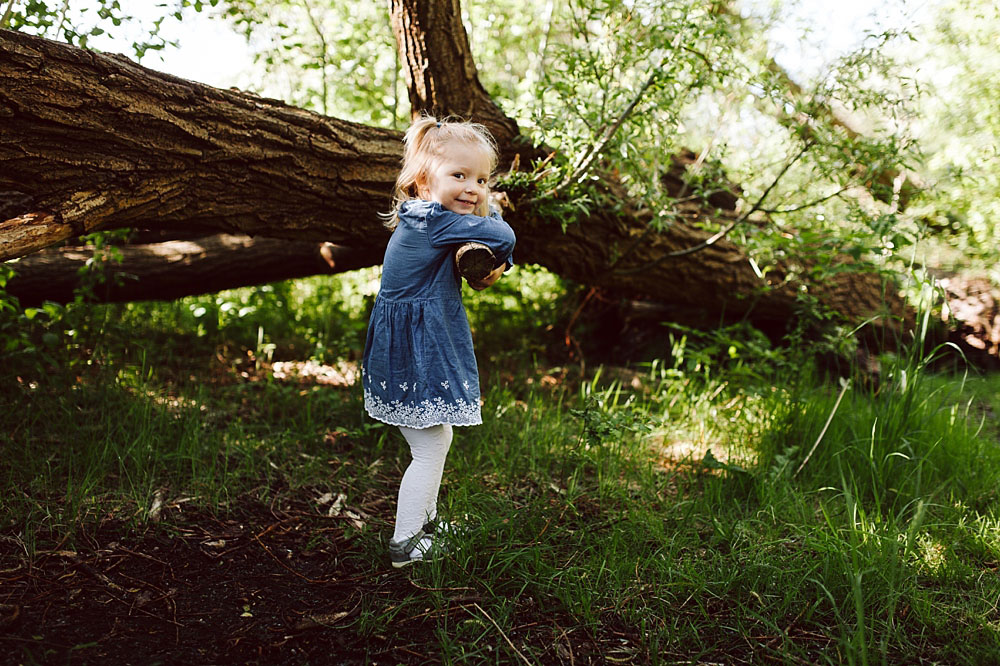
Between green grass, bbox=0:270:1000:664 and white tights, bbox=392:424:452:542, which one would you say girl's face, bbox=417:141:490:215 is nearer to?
white tights, bbox=392:424:452:542

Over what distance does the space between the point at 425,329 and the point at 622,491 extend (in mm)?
1145

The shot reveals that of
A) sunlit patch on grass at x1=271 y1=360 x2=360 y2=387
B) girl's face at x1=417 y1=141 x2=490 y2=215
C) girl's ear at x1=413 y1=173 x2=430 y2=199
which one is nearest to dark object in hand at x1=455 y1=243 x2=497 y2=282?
girl's face at x1=417 y1=141 x2=490 y2=215

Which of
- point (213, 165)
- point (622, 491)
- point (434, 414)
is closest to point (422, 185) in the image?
point (434, 414)

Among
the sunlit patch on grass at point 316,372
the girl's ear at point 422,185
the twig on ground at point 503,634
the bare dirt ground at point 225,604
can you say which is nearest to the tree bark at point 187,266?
the sunlit patch on grass at point 316,372

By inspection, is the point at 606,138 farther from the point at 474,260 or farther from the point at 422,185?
the point at 474,260

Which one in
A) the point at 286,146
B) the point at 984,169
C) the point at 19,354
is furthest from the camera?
the point at 984,169

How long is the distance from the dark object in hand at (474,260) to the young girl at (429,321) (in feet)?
0.22

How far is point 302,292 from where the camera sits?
540 cm

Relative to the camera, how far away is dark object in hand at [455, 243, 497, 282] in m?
2.18

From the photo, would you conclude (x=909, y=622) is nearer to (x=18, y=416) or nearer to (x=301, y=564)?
(x=301, y=564)

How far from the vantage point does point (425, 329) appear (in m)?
2.36

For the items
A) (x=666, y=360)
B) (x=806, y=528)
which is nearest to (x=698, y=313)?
(x=666, y=360)

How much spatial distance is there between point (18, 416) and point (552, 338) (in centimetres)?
317

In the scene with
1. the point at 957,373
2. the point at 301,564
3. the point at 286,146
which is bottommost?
the point at 301,564
